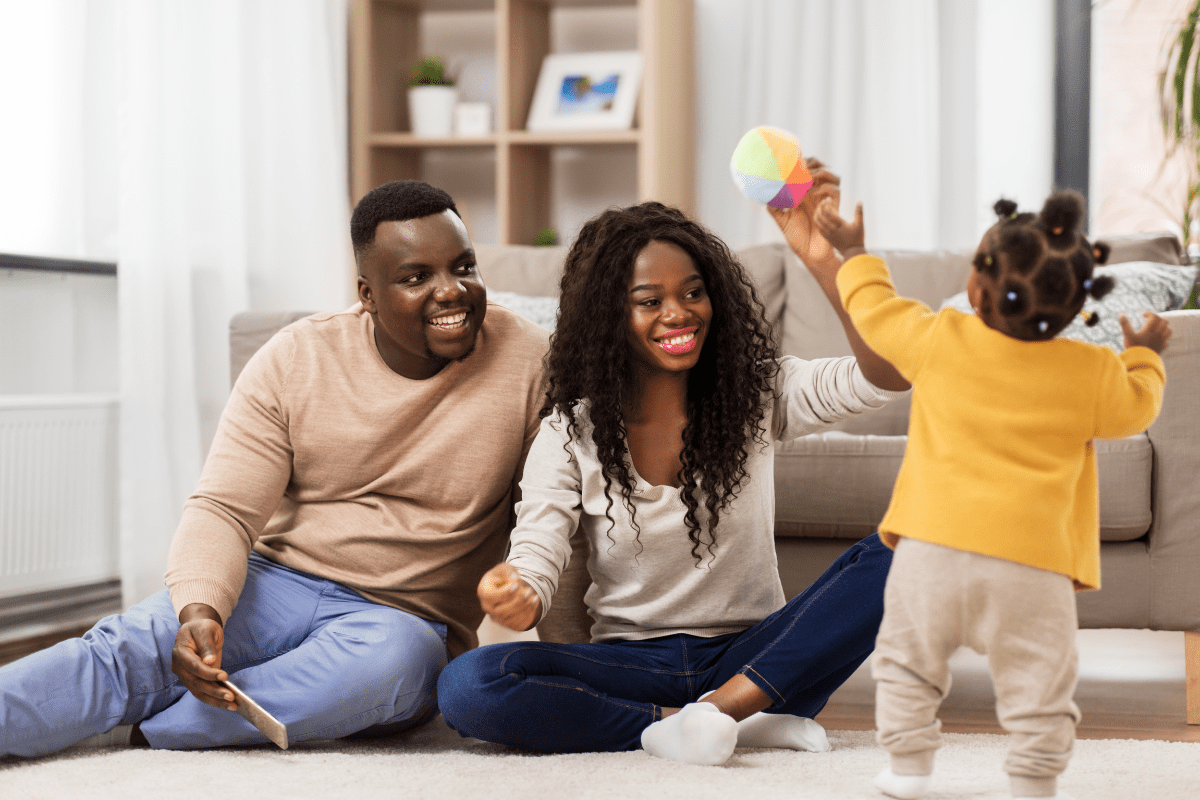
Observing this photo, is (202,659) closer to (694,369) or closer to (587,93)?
(694,369)

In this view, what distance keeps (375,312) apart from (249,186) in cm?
150

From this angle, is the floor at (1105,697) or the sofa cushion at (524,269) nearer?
the floor at (1105,697)

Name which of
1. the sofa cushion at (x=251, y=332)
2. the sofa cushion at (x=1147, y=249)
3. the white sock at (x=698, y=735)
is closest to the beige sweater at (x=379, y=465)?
the white sock at (x=698, y=735)

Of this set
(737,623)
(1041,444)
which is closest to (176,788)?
(737,623)

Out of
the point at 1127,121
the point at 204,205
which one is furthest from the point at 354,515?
the point at 1127,121

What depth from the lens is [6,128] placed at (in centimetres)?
234

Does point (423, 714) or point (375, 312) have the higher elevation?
point (375, 312)

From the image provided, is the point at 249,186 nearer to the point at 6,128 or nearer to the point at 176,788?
the point at 6,128

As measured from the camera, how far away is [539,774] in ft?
4.40

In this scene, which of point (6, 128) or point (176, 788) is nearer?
point (176, 788)

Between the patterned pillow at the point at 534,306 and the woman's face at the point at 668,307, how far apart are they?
82 centimetres

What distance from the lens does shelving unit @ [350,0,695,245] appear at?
10.4 ft

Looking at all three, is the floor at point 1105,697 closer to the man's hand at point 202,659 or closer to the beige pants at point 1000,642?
the beige pants at point 1000,642

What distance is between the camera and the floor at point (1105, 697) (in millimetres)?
1656
